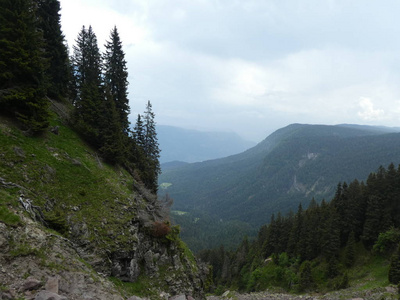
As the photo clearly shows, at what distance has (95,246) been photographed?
15.9m

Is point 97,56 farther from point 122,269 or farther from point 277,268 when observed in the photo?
point 277,268

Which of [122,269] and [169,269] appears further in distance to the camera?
[169,269]

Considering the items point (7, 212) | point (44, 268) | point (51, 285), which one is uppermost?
point (7, 212)

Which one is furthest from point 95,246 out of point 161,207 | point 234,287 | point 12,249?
point 234,287

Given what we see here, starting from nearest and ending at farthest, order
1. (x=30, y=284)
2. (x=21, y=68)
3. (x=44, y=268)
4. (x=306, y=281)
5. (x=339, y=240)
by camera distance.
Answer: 1. (x=30, y=284)
2. (x=44, y=268)
3. (x=21, y=68)
4. (x=306, y=281)
5. (x=339, y=240)

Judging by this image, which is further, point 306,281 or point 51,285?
point 306,281

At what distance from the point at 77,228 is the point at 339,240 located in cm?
5328

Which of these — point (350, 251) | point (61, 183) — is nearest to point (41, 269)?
point (61, 183)

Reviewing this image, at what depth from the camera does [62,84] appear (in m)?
31.2

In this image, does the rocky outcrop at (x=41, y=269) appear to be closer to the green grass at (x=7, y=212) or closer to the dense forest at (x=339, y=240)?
the green grass at (x=7, y=212)

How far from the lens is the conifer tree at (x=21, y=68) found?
17531mm

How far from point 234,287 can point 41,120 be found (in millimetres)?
73865

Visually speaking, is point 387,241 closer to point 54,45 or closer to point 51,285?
point 51,285

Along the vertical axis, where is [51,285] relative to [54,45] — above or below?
below
